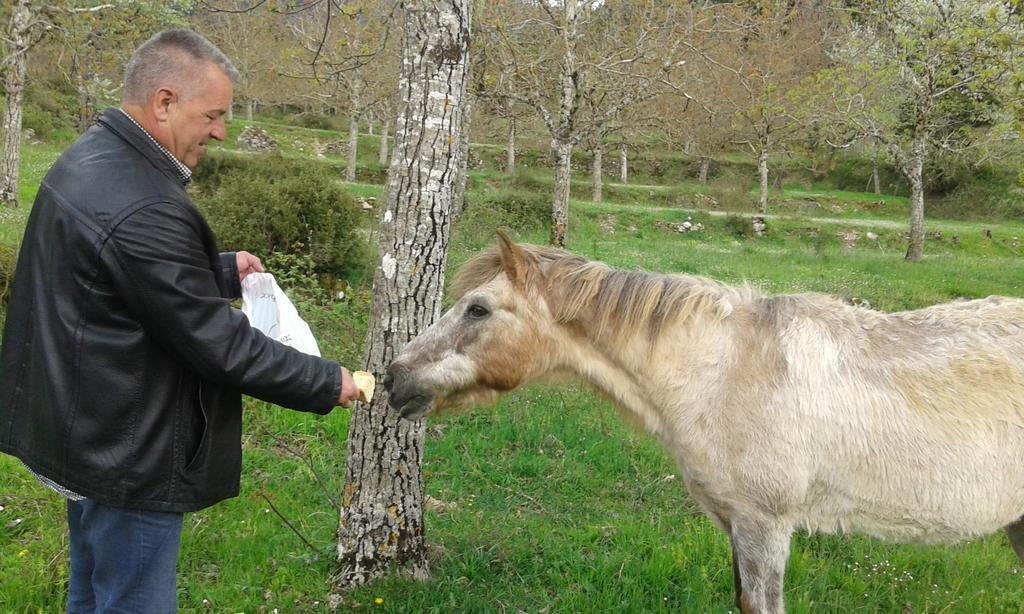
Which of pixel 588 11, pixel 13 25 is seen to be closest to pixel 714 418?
pixel 588 11

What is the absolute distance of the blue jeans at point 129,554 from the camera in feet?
7.59

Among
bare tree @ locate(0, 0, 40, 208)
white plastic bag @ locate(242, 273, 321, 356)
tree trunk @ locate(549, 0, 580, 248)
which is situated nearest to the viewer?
white plastic bag @ locate(242, 273, 321, 356)

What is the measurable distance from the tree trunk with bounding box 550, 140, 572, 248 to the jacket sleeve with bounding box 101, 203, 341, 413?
1195cm

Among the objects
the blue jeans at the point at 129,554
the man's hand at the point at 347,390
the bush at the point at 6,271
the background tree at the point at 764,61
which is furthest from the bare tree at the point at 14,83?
the man's hand at the point at 347,390

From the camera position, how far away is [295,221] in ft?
29.9

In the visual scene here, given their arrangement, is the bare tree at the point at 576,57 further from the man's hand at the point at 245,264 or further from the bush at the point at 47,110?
the bush at the point at 47,110

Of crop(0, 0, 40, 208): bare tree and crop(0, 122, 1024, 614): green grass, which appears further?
crop(0, 0, 40, 208): bare tree

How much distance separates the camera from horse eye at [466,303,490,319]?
3.50 metres

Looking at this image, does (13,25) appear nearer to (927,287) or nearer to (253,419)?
(253,419)

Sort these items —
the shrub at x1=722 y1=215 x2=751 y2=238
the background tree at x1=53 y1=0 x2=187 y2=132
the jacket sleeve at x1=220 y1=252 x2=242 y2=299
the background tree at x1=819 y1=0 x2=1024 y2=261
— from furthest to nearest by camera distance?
the shrub at x1=722 y1=215 x2=751 y2=238 < the background tree at x1=819 y1=0 x2=1024 y2=261 < the background tree at x1=53 y1=0 x2=187 y2=132 < the jacket sleeve at x1=220 y1=252 x2=242 y2=299

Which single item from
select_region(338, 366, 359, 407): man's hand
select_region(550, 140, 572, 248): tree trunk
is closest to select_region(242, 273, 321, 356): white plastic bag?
select_region(338, 366, 359, 407): man's hand

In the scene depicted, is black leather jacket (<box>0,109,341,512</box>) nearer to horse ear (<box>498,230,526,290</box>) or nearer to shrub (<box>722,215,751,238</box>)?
horse ear (<box>498,230,526,290</box>)

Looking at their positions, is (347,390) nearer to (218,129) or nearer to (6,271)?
(218,129)

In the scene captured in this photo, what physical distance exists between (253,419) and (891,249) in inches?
1008
